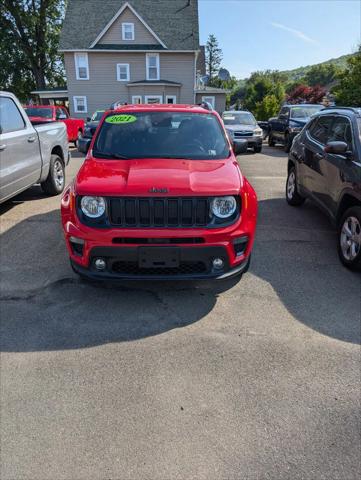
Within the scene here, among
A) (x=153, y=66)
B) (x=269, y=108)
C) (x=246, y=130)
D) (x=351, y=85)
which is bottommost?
(x=246, y=130)

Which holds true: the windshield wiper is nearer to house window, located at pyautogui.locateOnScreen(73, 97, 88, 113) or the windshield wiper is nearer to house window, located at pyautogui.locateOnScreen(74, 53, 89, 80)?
house window, located at pyautogui.locateOnScreen(73, 97, 88, 113)

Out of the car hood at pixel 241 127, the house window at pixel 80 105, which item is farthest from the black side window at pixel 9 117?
the house window at pixel 80 105

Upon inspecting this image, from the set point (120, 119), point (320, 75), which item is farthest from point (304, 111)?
point (320, 75)

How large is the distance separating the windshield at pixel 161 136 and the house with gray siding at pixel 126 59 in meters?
25.4

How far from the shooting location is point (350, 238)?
14.9 ft

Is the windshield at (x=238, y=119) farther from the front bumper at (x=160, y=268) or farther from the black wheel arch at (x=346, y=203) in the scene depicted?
the front bumper at (x=160, y=268)

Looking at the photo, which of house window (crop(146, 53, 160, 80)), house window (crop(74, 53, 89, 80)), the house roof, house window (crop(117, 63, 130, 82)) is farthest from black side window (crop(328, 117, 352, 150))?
house window (crop(74, 53, 89, 80))

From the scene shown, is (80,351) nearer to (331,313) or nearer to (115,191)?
(115,191)

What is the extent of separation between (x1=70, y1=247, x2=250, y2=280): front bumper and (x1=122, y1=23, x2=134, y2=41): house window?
3026cm

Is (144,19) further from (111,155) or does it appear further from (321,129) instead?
(111,155)

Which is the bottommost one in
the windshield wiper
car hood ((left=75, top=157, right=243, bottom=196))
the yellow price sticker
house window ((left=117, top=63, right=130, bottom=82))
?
car hood ((left=75, top=157, right=243, bottom=196))

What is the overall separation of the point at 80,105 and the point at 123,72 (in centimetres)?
418

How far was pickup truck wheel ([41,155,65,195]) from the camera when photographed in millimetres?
7758

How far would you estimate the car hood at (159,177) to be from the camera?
3427 millimetres
